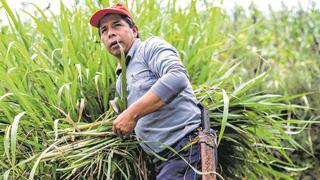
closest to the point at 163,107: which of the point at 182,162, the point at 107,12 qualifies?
the point at 182,162

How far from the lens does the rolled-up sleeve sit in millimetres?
2107

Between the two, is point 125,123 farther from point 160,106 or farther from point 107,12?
point 107,12

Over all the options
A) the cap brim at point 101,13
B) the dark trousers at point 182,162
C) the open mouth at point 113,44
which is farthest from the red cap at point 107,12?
the dark trousers at point 182,162

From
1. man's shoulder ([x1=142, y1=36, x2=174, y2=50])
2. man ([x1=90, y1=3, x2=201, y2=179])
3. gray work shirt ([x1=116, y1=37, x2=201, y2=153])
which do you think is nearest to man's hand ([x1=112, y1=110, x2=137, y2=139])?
man ([x1=90, y1=3, x2=201, y2=179])

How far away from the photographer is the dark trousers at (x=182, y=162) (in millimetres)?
2230

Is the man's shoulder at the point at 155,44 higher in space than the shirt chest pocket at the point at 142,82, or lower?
higher

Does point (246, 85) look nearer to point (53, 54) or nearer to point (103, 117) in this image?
point (103, 117)

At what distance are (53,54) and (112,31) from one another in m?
0.48

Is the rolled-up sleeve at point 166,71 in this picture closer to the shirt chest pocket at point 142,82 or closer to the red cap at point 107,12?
the shirt chest pocket at point 142,82

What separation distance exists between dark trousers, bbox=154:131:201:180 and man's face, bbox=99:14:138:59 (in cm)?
49

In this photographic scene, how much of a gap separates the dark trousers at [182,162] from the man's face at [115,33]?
0.49m

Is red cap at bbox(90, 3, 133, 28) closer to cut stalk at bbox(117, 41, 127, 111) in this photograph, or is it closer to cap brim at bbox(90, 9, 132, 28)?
cap brim at bbox(90, 9, 132, 28)

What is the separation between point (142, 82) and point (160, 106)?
21 centimetres

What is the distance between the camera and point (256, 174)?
2852 millimetres
